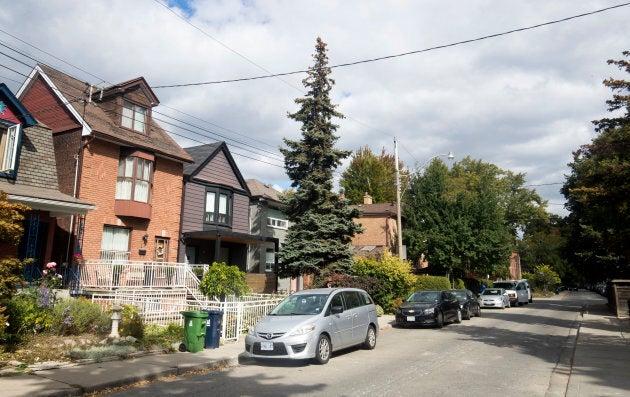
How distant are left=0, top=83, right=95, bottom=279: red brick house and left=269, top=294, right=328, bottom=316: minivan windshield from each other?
27.1 ft

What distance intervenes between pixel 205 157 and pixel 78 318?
1443cm

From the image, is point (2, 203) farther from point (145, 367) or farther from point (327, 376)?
point (327, 376)

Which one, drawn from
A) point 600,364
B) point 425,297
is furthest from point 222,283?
point 600,364

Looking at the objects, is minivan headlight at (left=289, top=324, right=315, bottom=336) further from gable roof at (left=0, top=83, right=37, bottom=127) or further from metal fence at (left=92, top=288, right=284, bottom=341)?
gable roof at (left=0, top=83, right=37, bottom=127)

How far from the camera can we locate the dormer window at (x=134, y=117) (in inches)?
815

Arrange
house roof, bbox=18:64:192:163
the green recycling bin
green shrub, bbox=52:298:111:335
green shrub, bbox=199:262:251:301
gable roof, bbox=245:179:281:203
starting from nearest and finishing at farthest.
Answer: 1. the green recycling bin
2. green shrub, bbox=52:298:111:335
3. green shrub, bbox=199:262:251:301
4. house roof, bbox=18:64:192:163
5. gable roof, bbox=245:179:281:203

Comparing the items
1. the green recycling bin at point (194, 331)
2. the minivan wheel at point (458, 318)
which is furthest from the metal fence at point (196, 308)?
the minivan wheel at point (458, 318)

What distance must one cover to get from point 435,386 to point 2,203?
30.0 feet

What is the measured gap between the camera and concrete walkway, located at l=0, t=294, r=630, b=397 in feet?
23.9

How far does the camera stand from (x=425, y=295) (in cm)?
1862

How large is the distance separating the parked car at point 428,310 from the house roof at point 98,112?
40.4 feet

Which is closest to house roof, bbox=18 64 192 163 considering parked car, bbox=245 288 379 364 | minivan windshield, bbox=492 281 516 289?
parked car, bbox=245 288 379 364

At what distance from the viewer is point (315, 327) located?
984 cm

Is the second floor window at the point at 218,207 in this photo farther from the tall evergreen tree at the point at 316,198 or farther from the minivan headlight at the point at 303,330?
the minivan headlight at the point at 303,330
